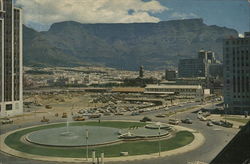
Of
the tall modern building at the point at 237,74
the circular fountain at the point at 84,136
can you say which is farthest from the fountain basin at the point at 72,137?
the tall modern building at the point at 237,74

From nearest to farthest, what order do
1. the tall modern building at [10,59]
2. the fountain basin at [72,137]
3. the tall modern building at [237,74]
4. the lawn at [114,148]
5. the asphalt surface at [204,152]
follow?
1. the asphalt surface at [204,152]
2. the lawn at [114,148]
3. the fountain basin at [72,137]
4. the tall modern building at [237,74]
5. the tall modern building at [10,59]

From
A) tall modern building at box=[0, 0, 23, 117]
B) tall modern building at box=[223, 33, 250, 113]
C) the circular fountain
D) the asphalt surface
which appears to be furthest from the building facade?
the circular fountain

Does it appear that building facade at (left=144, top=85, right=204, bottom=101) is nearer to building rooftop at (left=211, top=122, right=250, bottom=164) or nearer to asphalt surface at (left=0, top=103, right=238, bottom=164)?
asphalt surface at (left=0, top=103, right=238, bottom=164)

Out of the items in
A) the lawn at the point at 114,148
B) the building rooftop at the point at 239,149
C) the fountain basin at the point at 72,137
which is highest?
the building rooftop at the point at 239,149

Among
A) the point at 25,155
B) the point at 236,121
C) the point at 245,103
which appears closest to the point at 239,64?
the point at 245,103

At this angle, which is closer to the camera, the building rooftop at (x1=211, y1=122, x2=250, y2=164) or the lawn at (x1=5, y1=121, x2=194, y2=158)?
the building rooftop at (x1=211, y1=122, x2=250, y2=164)

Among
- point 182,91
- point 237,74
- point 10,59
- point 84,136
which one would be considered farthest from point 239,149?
point 182,91

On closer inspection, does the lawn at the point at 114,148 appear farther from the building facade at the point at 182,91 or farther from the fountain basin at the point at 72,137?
the building facade at the point at 182,91

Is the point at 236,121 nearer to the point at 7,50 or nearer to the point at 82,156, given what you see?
the point at 82,156
